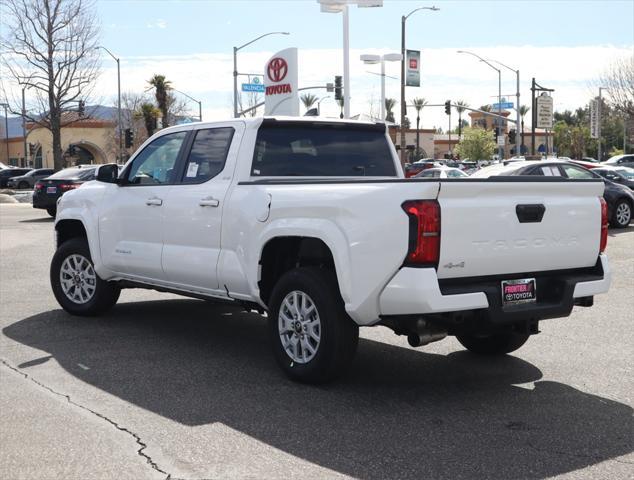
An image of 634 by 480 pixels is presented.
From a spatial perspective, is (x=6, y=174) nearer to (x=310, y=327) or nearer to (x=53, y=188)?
(x=53, y=188)

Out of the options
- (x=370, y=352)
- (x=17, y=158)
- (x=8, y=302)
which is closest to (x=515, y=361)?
(x=370, y=352)

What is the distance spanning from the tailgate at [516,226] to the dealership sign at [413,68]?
125ft

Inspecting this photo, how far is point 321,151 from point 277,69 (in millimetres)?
20852

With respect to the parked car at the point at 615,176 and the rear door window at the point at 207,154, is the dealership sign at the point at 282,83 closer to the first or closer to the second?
the parked car at the point at 615,176

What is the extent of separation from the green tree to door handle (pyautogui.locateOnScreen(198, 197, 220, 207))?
86.1 meters

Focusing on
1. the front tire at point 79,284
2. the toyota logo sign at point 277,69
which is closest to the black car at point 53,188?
the toyota logo sign at point 277,69

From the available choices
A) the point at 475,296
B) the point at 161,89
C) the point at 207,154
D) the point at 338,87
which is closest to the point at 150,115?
the point at 161,89

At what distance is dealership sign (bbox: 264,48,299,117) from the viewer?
27.0 m

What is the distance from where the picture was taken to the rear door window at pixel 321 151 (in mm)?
7035

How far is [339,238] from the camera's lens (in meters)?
5.56

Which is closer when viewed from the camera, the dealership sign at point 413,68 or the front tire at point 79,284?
the front tire at point 79,284

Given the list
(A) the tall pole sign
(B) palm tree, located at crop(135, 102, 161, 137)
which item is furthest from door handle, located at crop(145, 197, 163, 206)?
(A) the tall pole sign

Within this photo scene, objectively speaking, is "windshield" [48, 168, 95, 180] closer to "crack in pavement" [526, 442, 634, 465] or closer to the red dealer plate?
the red dealer plate

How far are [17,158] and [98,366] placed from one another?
92.5 meters
